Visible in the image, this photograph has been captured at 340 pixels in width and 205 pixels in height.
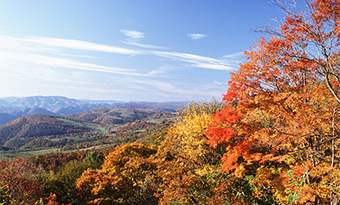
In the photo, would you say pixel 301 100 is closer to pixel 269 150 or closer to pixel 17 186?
pixel 269 150

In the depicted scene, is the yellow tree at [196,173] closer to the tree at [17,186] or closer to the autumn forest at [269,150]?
the autumn forest at [269,150]

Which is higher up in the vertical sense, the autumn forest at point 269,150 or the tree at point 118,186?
the autumn forest at point 269,150

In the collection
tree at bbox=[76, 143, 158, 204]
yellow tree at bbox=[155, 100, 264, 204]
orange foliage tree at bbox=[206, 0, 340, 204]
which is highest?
orange foliage tree at bbox=[206, 0, 340, 204]

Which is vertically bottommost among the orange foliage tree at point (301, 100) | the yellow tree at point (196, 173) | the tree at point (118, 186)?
the tree at point (118, 186)

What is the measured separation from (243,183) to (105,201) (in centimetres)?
1072

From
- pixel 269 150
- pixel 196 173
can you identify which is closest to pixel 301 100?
pixel 269 150

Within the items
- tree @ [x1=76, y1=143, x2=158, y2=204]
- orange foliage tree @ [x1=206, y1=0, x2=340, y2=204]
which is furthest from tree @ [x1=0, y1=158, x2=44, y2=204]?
orange foliage tree @ [x1=206, y1=0, x2=340, y2=204]

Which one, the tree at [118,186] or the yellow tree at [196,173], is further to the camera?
the tree at [118,186]

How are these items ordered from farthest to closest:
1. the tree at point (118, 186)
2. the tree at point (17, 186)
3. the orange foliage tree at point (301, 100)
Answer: the tree at point (118, 186), the tree at point (17, 186), the orange foliage tree at point (301, 100)

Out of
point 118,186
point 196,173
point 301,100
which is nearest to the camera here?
point 301,100

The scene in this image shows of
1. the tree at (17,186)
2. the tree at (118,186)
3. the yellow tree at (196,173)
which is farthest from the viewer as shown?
the tree at (118,186)

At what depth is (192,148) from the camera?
14.9m

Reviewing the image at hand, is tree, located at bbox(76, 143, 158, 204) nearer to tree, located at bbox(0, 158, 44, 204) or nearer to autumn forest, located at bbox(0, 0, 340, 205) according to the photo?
autumn forest, located at bbox(0, 0, 340, 205)

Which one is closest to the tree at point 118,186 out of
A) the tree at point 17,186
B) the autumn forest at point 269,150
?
the autumn forest at point 269,150
